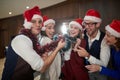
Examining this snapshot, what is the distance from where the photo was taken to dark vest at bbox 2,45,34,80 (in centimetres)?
193

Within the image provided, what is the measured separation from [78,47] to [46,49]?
1.30ft

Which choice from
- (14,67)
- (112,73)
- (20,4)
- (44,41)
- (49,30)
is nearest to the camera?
(14,67)

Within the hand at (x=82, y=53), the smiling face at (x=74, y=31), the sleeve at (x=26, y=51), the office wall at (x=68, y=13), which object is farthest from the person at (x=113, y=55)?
the office wall at (x=68, y=13)

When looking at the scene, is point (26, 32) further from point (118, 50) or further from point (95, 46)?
point (118, 50)

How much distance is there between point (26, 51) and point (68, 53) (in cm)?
71

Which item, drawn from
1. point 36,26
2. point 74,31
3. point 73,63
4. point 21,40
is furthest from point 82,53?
point 21,40

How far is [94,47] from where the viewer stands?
90.5 inches

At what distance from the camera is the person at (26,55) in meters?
1.83

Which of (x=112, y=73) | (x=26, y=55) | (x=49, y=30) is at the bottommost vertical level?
(x=112, y=73)

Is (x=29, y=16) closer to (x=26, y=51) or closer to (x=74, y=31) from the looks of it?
(x=26, y=51)

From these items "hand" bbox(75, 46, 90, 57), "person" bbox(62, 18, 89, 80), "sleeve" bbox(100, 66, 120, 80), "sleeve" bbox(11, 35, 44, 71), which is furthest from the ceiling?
"sleeve" bbox(11, 35, 44, 71)

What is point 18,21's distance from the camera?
10.9 metres

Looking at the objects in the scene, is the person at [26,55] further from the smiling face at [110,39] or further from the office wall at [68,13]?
the office wall at [68,13]

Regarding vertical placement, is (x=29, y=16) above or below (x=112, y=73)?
above
